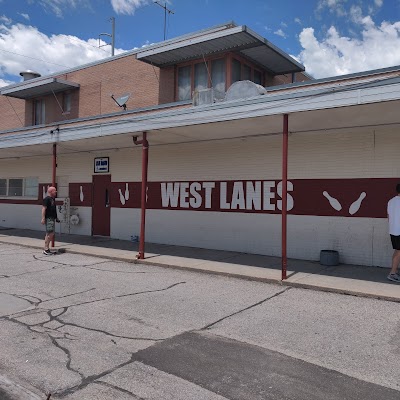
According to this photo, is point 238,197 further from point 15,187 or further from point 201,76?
point 15,187

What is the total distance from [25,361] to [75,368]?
1.95 feet

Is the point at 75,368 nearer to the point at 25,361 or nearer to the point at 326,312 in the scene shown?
the point at 25,361

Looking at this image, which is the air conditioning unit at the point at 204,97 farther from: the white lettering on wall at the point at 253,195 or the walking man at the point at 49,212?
the walking man at the point at 49,212

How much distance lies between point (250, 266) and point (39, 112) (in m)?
17.6

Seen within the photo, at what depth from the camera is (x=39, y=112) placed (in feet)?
75.2

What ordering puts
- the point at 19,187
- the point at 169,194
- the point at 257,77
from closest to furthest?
the point at 169,194 → the point at 257,77 → the point at 19,187

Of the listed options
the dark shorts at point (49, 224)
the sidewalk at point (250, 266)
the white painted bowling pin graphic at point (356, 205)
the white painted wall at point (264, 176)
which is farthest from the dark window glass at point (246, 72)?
the dark shorts at point (49, 224)

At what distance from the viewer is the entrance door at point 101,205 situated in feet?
50.7

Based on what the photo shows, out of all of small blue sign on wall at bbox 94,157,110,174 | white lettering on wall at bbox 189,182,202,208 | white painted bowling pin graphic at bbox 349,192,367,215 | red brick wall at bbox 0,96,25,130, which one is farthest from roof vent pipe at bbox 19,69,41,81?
white painted bowling pin graphic at bbox 349,192,367,215

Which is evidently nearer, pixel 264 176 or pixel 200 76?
pixel 264 176

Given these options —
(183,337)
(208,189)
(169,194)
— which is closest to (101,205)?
(169,194)

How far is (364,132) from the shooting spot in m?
9.88

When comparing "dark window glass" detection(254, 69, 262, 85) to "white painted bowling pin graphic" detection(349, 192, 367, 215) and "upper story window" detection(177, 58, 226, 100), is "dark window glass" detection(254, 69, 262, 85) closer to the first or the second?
"upper story window" detection(177, 58, 226, 100)

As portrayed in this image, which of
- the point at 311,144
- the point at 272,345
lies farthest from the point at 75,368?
the point at 311,144
